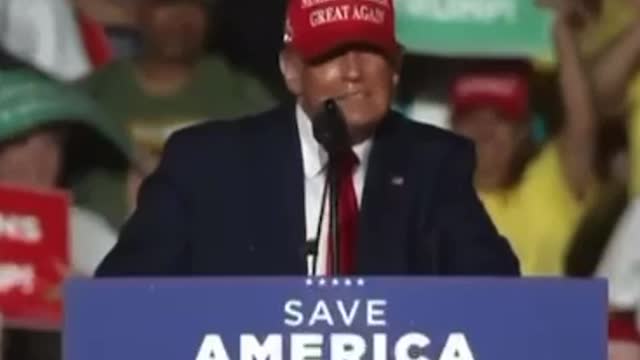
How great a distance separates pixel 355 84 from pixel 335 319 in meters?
0.28

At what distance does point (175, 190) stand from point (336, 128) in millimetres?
224

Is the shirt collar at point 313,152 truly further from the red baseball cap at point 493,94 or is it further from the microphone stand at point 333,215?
the red baseball cap at point 493,94

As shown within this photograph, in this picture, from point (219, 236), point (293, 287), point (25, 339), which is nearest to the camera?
point (293, 287)

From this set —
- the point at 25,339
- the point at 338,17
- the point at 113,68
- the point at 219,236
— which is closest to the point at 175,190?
the point at 219,236

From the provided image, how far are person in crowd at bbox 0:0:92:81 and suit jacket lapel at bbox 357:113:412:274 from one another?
4.43 ft

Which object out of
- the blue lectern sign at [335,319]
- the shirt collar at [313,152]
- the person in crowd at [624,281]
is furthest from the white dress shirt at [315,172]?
the person in crowd at [624,281]

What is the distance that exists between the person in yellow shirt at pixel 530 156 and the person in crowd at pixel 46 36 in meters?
0.57

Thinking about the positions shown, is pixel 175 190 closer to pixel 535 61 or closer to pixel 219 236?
pixel 219 236

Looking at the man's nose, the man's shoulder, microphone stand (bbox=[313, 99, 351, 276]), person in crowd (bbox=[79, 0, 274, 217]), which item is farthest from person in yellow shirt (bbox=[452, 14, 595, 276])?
microphone stand (bbox=[313, 99, 351, 276])

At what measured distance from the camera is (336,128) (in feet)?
6.86

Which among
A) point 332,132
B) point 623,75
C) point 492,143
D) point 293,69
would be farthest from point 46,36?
point 332,132

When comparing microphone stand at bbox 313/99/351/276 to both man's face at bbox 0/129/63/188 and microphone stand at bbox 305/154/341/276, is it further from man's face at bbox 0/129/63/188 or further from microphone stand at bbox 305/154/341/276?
man's face at bbox 0/129/63/188

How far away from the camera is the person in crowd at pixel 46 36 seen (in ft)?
11.6

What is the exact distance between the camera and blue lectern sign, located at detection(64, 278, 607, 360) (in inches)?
78.7
